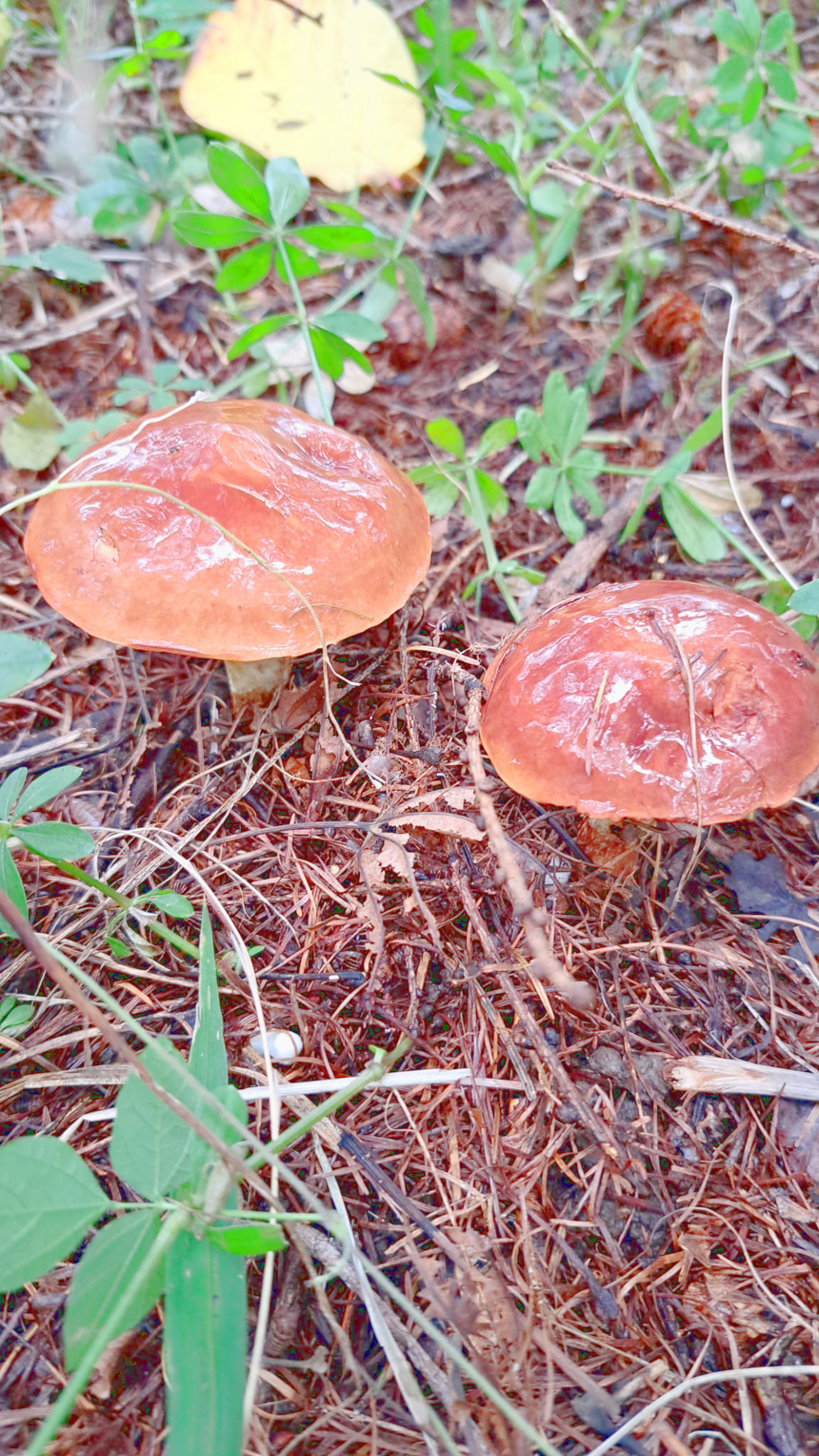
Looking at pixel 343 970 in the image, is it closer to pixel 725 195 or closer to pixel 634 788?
pixel 634 788

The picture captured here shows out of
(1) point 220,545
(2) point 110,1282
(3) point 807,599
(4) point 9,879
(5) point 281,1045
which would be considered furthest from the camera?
(3) point 807,599

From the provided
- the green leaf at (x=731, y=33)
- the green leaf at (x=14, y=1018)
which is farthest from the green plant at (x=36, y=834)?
the green leaf at (x=731, y=33)

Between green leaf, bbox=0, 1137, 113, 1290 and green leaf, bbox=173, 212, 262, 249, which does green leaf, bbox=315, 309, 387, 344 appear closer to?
green leaf, bbox=173, 212, 262, 249

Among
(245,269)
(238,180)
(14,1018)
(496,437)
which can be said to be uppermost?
(238,180)

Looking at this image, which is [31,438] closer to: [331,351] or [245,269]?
[245,269]


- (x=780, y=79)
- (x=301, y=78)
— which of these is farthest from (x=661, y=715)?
(x=301, y=78)

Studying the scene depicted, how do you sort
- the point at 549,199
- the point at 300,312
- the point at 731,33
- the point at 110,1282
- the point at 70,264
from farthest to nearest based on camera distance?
1. the point at 549,199
2. the point at 731,33
3. the point at 70,264
4. the point at 300,312
5. the point at 110,1282

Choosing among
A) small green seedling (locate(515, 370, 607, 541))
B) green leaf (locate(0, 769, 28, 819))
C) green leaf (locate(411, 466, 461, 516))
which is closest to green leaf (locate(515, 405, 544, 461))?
small green seedling (locate(515, 370, 607, 541))
